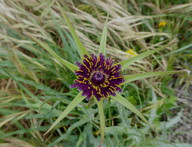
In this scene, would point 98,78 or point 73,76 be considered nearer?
point 98,78

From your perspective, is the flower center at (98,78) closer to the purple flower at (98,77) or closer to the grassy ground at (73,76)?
the purple flower at (98,77)

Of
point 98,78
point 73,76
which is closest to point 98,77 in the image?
point 98,78

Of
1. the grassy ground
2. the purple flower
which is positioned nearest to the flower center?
the purple flower

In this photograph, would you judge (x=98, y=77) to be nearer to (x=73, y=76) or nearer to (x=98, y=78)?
(x=98, y=78)

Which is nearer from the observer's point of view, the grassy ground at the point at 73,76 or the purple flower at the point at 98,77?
the purple flower at the point at 98,77

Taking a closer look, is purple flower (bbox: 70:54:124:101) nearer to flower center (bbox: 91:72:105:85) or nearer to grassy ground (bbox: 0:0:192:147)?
flower center (bbox: 91:72:105:85)

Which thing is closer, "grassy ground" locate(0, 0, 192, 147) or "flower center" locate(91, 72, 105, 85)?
"flower center" locate(91, 72, 105, 85)

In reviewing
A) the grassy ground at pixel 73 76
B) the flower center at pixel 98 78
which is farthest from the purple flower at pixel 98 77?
the grassy ground at pixel 73 76
